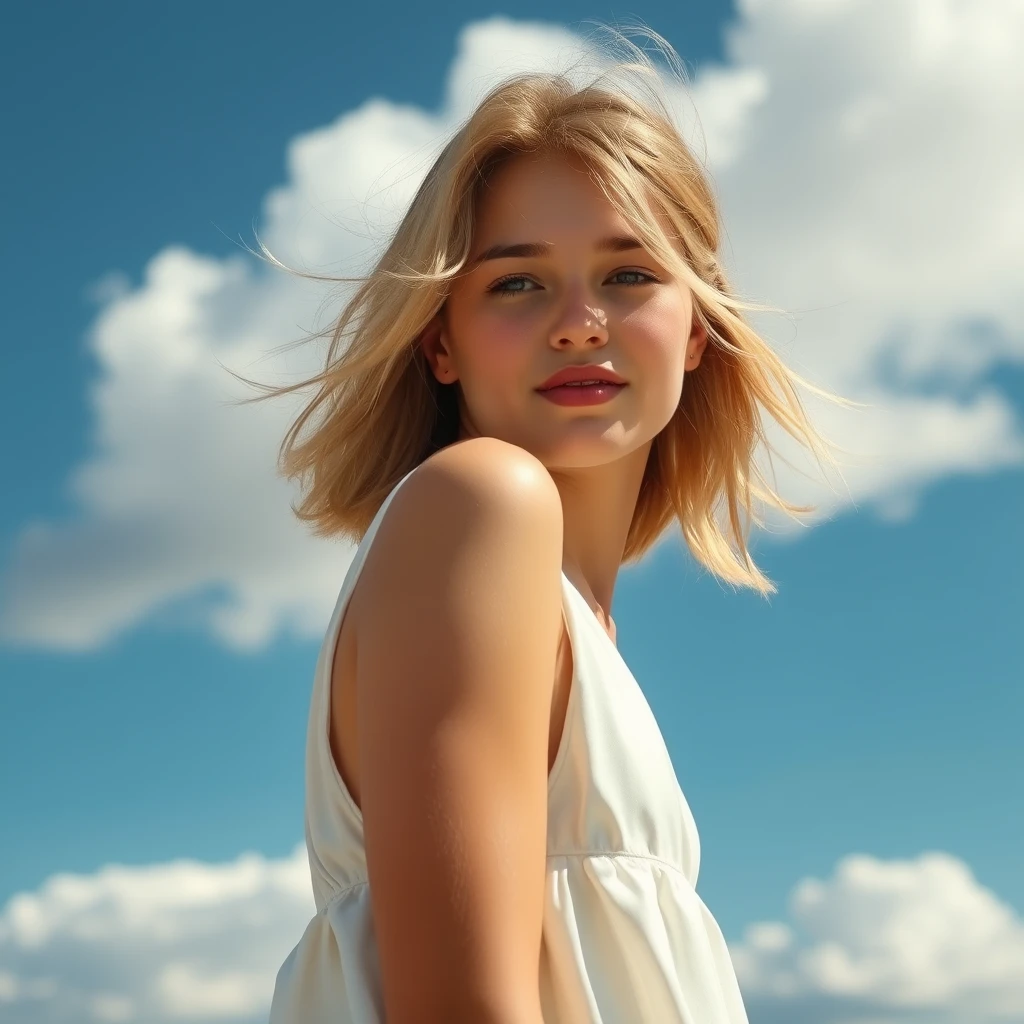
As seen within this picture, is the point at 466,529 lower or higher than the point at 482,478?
lower

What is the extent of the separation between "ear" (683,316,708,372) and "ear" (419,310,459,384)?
0.77 meters

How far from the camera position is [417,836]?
2.00 m

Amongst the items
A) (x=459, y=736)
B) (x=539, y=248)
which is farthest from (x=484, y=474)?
(x=539, y=248)

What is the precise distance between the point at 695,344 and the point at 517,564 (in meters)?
1.77

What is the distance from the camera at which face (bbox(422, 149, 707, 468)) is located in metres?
3.06

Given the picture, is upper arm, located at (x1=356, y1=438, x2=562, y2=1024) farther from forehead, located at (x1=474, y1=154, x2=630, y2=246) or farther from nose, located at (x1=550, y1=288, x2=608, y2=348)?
forehead, located at (x1=474, y1=154, x2=630, y2=246)

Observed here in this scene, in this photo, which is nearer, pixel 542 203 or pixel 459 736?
pixel 459 736

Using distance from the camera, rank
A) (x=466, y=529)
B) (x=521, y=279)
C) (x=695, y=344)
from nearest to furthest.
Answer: (x=466, y=529), (x=521, y=279), (x=695, y=344)

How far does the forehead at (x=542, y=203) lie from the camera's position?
3.15 metres

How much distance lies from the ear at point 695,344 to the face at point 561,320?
49 cm

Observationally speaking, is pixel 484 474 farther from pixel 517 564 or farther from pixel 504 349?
pixel 504 349

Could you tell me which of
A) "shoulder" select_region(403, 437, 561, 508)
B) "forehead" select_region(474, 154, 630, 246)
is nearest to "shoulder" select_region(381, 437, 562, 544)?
"shoulder" select_region(403, 437, 561, 508)

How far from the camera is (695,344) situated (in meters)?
3.79

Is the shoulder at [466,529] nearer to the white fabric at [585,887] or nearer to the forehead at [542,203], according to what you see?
the white fabric at [585,887]
